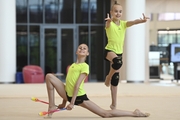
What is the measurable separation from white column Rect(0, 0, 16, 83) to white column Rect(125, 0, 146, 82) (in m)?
5.40

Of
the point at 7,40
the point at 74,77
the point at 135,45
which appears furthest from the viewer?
the point at 135,45

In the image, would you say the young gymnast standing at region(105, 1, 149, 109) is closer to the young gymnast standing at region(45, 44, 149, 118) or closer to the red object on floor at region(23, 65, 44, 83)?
the young gymnast standing at region(45, 44, 149, 118)

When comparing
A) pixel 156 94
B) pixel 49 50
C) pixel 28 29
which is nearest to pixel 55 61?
pixel 49 50

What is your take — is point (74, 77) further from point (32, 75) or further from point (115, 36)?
point (32, 75)

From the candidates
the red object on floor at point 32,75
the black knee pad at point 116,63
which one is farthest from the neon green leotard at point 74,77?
the red object on floor at point 32,75

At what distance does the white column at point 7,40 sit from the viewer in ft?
58.2

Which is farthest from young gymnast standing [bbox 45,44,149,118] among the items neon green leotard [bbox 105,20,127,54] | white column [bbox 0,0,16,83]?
white column [bbox 0,0,16,83]

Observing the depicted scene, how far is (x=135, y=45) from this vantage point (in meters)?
18.2

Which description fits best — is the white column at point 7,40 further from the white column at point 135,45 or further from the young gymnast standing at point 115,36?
the young gymnast standing at point 115,36

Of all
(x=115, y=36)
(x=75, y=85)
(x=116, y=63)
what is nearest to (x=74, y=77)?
(x=75, y=85)

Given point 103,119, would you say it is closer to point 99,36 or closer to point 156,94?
point 156,94

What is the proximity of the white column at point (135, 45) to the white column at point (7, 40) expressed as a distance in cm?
540

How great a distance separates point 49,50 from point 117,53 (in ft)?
52.6

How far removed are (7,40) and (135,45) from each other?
597 centimetres
